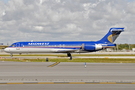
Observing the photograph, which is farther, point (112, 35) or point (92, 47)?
point (112, 35)

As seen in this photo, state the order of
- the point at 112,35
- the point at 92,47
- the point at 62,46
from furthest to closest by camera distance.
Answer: the point at 112,35, the point at 62,46, the point at 92,47

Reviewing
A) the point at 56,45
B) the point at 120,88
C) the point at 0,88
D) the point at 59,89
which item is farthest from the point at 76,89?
the point at 56,45

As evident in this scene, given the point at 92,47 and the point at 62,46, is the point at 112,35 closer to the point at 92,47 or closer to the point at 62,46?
the point at 92,47

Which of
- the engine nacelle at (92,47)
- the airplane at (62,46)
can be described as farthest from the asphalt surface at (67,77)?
the airplane at (62,46)

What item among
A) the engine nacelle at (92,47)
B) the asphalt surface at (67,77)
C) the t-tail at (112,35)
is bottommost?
the asphalt surface at (67,77)

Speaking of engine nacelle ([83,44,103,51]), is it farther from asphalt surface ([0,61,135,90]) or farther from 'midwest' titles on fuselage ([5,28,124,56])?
asphalt surface ([0,61,135,90])

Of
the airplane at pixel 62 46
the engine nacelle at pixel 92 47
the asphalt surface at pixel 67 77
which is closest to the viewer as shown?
the asphalt surface at pixel 67 77

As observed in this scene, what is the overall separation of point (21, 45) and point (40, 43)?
17.8ft

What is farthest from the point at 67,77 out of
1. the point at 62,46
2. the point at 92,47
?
the point at 62,46

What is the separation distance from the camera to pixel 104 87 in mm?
11562

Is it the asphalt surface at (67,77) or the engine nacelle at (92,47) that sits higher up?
the engine nacelle at (92,47)

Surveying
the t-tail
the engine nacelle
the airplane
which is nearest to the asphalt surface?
the engine nacelle

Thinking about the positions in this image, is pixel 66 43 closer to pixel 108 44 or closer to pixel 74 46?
pixel 74 46

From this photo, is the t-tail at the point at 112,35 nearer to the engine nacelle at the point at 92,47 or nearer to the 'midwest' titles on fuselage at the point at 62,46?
the 'midwest' titles on fuselage at the point at 62,46
